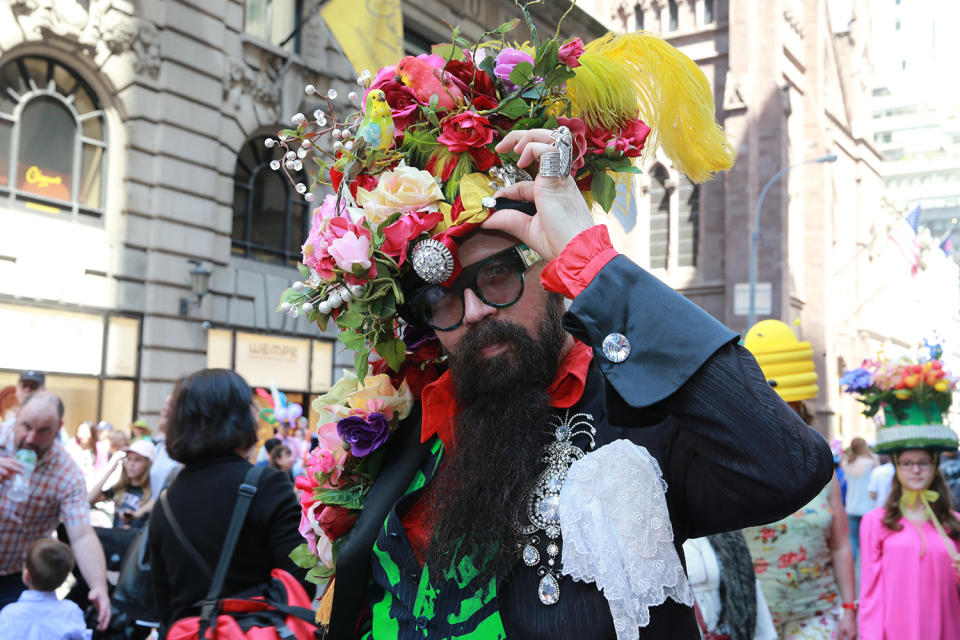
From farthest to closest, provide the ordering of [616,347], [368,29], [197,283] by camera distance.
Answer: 1. [197,283]
2. [368,29]
3. [616,347]

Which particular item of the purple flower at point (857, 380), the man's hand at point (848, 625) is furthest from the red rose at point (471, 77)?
the purple flower at point (857, 380)

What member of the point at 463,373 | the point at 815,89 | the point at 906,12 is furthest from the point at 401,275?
the point at 906,12

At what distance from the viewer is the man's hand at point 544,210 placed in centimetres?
184

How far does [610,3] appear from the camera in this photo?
4247 cm

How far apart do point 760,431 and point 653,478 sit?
10.6 inches

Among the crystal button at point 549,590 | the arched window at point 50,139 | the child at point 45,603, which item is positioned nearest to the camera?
the crystal button at point 549,590

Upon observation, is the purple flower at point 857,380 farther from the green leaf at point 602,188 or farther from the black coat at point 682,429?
the black coat at point 682,429

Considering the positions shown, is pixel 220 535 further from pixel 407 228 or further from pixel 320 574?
pixel 407 228

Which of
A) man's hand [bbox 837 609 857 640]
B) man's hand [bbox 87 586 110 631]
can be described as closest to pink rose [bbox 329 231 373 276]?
man's hand [bbox 87 586 110 631]

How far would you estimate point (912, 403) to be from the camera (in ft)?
19.4

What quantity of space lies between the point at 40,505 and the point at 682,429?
14.7 ft

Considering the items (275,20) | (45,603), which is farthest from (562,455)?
(275,20)

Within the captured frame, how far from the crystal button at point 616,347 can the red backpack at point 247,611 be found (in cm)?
203

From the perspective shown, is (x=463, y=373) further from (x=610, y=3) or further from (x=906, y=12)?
(x=906, y=12)
